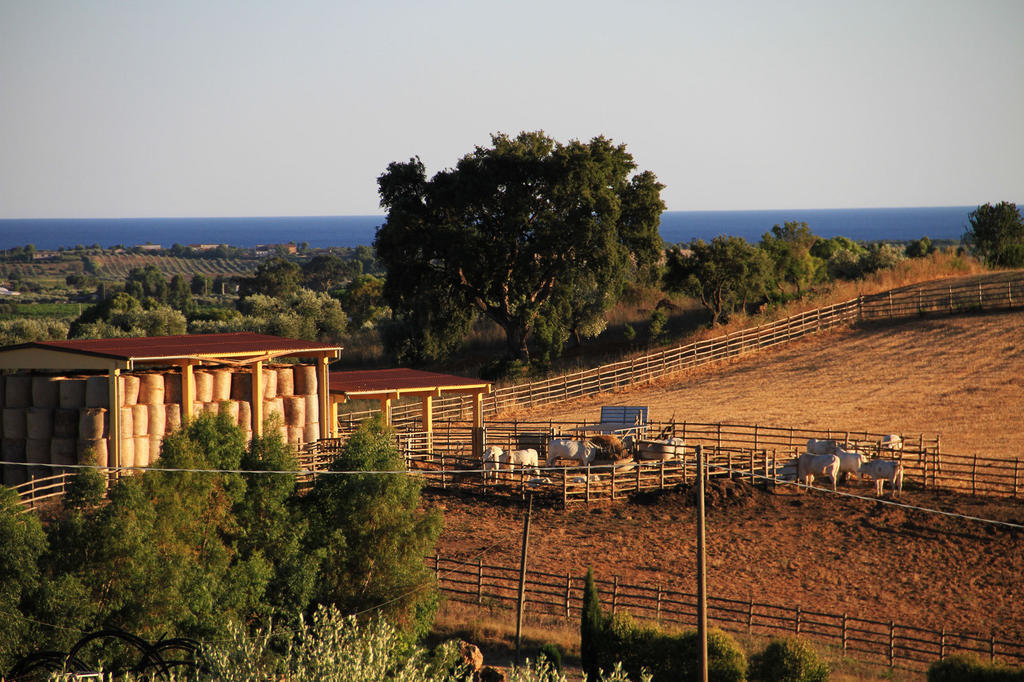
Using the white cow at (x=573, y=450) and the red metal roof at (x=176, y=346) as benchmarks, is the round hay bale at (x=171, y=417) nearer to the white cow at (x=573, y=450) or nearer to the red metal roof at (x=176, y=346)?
the red metal roof at (x=176, y=346)

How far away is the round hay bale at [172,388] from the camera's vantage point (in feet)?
82.6

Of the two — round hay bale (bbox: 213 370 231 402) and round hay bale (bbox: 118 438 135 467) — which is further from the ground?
round hay bale (bbox: 213 370 231 402)

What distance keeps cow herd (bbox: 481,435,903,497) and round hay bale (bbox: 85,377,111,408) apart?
30.8 ft

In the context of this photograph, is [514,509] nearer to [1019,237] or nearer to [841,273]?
[841,273]

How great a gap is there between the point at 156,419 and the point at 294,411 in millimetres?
3708

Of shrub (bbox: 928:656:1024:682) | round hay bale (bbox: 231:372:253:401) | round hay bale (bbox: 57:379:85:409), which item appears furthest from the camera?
round hay bale (bbox: 231:372:253:401)

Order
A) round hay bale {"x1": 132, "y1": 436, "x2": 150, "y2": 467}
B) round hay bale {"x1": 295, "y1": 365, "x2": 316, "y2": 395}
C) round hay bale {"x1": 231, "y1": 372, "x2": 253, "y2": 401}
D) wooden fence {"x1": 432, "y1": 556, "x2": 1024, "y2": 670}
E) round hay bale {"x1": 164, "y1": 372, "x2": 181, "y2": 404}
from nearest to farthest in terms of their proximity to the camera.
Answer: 1. wooden fence {"x1": 432, "y1": 556, "x2": 1024, "y2": 670}
2. round hay bale {"x1": 132, "y1": 436, "x2": 150, "y2": 467}
3. round hay bale {"x1": 164, "y1": 372, "x2": 181, "y2": 404}
4. round hay bale {"x1": 231, "y1": 372, "x2": 253, "y2": 401}
5. round hay bale {"x1": 295, "y1": 365, "x2": 316, "y2": 395}

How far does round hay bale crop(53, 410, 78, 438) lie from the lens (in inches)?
954

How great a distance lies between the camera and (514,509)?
89.1 ft

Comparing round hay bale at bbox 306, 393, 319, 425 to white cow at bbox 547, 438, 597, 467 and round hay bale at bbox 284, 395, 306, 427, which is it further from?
white cow at bbox 547, 438, 597, 467

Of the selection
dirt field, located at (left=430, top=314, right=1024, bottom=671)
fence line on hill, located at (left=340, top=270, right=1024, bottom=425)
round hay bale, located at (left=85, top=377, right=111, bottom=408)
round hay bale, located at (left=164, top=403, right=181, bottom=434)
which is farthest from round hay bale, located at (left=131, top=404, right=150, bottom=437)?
fence line on hill, located at (left=340, top=270, right=1024, bottom=425)

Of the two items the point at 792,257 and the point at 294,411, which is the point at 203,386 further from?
the point at 792,257

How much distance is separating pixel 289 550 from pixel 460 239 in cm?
2820

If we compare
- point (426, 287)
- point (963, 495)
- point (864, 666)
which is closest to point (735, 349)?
point (426, 287)
